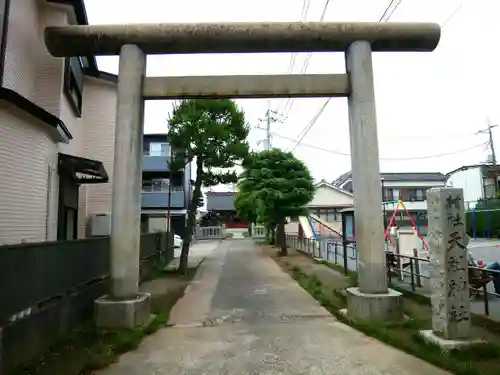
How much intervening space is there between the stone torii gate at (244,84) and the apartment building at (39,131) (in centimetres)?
138

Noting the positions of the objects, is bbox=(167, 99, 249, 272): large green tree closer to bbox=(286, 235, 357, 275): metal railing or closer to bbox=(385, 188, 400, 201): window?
bbox=(286, 235, 357, 275): metal railing

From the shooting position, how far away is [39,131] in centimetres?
813

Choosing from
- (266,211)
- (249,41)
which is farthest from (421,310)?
(266,211)

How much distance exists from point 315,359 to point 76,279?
435 cm

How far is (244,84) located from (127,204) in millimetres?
3162

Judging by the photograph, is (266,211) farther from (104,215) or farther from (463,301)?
(463,301)

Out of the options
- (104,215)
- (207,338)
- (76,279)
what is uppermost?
(104,215)

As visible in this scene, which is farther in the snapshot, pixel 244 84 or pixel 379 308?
pixel 244 84

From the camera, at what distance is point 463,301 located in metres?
5.60

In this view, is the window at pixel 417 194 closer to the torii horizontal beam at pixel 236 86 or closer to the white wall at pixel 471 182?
the white wall at pixel 471 182

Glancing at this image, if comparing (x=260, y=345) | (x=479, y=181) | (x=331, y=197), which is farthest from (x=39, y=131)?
(x=331, y=197)

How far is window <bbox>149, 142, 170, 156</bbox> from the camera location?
36406mm

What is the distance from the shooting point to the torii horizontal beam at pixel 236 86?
7988 millimetres

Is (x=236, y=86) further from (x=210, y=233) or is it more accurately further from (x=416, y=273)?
(x=210, y=233)
